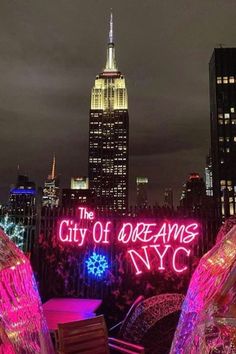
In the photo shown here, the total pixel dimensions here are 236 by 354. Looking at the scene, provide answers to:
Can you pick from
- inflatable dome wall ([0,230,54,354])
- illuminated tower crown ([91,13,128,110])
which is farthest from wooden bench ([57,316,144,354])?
illuminated tower crown ([91,13,128,110])

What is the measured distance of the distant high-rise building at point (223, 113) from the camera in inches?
3147

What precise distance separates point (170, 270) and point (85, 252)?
5.66 ft

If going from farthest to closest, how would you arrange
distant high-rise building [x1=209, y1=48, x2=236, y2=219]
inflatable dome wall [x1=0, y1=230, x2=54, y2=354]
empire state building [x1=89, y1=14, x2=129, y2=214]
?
empire state building [x1=89, y1=14, x2=129, y2=214]
distant high-rise building [x1=209, y1=48, x2=236, y2=219]
inflatable dome wall [x1=0, y1=230, x2=54, y2=354]

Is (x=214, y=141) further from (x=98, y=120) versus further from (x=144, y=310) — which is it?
(x=144, y=310)

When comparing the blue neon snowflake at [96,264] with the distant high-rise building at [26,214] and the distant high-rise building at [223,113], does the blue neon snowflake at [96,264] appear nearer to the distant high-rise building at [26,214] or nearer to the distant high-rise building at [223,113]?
the distant high-rise building at [26,214]

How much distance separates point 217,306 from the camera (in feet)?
6.63

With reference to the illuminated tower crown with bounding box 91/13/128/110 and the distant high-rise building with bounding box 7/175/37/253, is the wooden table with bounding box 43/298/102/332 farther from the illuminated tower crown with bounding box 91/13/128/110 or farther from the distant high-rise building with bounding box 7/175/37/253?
the illuminated tower crown with bounding box 91/13/128/110

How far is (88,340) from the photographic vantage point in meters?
4.10

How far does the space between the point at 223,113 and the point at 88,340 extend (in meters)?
85.1

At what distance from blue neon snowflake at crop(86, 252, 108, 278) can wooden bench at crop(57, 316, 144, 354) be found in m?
3.34

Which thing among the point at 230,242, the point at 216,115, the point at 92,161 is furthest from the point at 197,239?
the point at 92,161

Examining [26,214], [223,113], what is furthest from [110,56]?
[26,214]

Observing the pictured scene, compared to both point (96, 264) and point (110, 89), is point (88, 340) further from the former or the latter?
point (110, 89)

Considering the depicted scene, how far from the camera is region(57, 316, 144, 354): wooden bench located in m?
3.94
